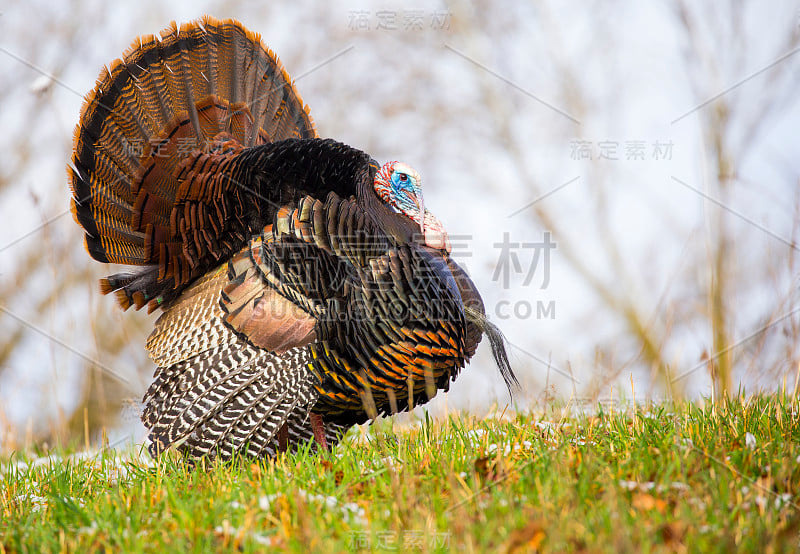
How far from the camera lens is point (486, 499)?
2.43 meters

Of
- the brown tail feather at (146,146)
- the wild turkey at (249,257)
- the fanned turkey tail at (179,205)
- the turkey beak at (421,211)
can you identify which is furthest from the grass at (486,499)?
the brown tail feather at (146,146)

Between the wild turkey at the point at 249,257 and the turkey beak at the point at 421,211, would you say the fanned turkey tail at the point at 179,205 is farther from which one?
the turkey beak at the point at 421,211

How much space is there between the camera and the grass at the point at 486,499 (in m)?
2.07

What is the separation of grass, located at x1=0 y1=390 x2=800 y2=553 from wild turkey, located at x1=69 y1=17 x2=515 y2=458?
0.47 meters

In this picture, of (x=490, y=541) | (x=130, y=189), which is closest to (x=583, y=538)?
(x=490, y=541)

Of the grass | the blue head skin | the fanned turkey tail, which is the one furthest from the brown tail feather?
the grass

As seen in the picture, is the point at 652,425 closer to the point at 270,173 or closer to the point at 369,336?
the point at 369,336

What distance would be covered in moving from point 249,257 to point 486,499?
2.11 metres

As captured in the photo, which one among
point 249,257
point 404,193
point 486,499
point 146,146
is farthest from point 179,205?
point 486,499

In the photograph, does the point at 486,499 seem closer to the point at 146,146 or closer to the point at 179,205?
the point at 179,205

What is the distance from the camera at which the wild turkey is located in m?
3.63

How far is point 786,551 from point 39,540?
8.33 feet

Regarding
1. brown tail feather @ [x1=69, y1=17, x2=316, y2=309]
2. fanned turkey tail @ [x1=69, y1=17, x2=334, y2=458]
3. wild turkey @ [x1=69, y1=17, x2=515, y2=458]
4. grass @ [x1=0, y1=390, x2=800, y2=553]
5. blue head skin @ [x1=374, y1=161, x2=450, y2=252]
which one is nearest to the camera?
grass @ [x1=0, y1=390, x2=800, y2=553]

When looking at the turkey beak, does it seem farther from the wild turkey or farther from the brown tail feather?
the brown tail feather
